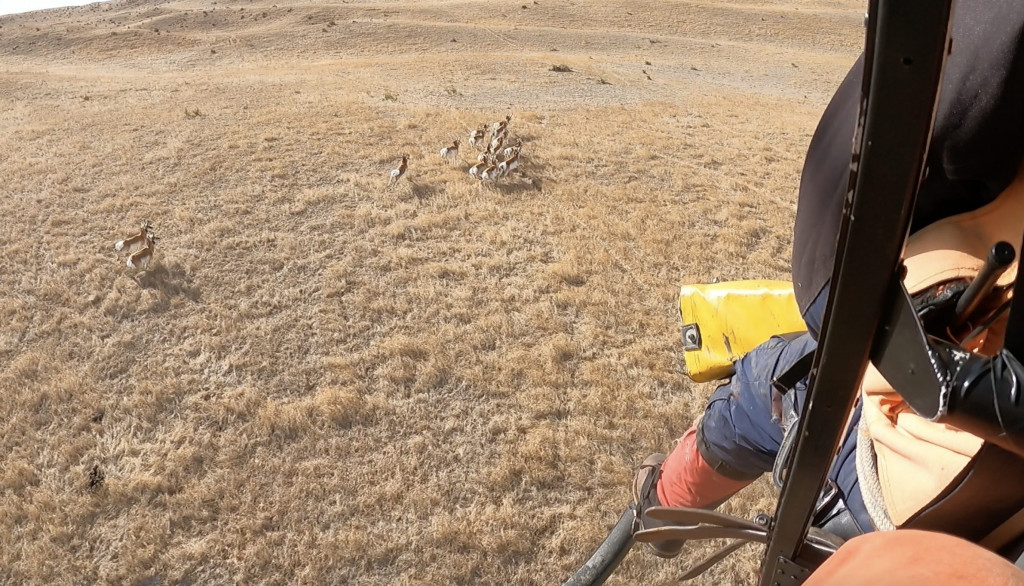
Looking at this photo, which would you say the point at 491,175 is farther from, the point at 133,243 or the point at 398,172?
the point at 133,243

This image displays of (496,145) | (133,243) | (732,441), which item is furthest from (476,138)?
(732,441)

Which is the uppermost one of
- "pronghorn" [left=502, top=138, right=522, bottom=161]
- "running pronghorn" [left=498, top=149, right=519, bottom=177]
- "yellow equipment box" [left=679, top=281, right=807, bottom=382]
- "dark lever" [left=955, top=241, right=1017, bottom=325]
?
"dark lever" [left=955, top=241, right=1017, bottom=325]

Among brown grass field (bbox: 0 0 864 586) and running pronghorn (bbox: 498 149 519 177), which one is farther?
running pronghorn (bbox: 498 149 519 177)

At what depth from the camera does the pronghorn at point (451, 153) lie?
8836mm

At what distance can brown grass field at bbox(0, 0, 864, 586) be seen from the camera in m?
3.79

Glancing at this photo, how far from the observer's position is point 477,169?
8.30m

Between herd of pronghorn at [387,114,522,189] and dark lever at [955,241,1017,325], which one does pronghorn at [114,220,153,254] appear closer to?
herd of pronghorn at [387,114,522,189]

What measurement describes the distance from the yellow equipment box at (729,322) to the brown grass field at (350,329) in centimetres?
145

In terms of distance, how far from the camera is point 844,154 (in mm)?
1321

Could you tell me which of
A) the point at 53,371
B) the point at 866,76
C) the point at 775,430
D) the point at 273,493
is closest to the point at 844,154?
the point at 866,76

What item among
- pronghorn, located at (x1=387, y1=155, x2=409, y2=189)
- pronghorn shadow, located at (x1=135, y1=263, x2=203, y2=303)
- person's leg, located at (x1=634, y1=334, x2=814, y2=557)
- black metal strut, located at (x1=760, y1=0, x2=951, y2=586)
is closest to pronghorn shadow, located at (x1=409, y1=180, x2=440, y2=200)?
pronghorn, located at (x1=387, y1=155, x2=409, y2=189)

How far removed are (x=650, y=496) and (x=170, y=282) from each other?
16.1 ft

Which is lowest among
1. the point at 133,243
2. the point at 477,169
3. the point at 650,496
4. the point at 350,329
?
the point at 350,329

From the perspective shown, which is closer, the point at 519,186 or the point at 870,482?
the point at 870,482
